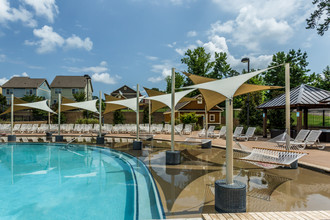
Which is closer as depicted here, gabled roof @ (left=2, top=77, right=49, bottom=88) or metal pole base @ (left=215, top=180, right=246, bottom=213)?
metal pole base @ (left=215, top=180, right=246, bottom=213)

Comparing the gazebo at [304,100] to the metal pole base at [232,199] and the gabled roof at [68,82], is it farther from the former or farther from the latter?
the gabled roof at [68,82]

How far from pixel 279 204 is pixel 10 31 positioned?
2633cm

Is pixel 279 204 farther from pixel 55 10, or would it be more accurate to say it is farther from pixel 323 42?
pixel 323 42

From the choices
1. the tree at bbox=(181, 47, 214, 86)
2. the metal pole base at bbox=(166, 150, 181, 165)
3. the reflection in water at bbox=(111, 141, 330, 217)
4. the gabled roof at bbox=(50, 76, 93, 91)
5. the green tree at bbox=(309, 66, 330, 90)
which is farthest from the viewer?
the gabled roof at bbox=(50, 76, 93, 91)

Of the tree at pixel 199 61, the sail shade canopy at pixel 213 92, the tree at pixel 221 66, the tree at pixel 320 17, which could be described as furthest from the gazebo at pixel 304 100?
the tree at pixel 221 66

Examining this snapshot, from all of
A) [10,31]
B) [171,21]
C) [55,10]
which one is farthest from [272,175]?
[10,31]

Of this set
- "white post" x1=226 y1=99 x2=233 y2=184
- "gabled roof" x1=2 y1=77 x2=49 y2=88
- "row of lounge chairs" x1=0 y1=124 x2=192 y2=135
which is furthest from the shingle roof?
"white post" x1=226 y1=99 x2=233 y2=184

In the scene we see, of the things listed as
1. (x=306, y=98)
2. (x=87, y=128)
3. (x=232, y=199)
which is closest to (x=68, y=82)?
(x=87, y=128)

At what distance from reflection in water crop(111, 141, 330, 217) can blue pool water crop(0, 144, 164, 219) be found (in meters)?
0.39

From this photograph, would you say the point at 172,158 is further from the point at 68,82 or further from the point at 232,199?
the point at 68,82

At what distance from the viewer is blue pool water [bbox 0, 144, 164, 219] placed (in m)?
5.05

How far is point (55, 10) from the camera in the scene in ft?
46.7

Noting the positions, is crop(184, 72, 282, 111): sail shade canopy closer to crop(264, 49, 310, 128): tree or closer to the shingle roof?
crop(264, 49, 310, 128): tree

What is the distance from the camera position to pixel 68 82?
4291cm
